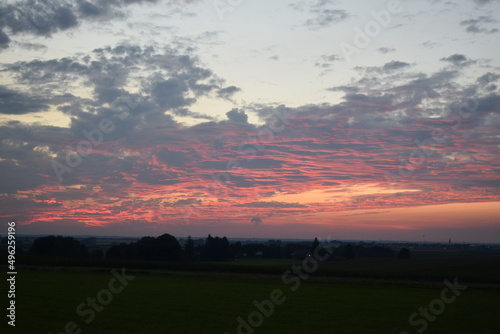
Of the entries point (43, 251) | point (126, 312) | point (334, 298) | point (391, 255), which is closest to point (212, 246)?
point (43, 251)

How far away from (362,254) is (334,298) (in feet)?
429

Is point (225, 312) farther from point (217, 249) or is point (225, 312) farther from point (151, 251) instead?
point (217, 249)

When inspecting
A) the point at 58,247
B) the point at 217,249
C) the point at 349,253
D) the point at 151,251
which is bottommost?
the point at 349,253

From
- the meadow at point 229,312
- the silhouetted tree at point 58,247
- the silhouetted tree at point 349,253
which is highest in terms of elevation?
the silhouetted tree at point 58,247

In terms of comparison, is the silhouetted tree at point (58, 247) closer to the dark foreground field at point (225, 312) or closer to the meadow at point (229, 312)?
the meadow at point (229, 312)

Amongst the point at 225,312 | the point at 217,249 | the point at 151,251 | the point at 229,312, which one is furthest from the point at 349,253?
the point at 225,312

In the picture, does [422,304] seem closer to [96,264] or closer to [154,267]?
[154,267]

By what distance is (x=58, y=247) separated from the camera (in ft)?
332

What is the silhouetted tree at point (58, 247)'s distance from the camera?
101m

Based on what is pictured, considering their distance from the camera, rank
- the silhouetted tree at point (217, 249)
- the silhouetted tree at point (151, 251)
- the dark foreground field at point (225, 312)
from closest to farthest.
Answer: the dark foreground field at point (225, 312), the silhouetted tree at point (151, 251), the silhouetted tree at point (217, 249)

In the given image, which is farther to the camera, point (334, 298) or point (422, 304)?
point (334, 298)

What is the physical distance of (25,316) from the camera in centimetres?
2175

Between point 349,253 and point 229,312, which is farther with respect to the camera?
point 349,253

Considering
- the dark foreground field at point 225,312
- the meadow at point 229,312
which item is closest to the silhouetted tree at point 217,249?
the meadow at point 229,312
